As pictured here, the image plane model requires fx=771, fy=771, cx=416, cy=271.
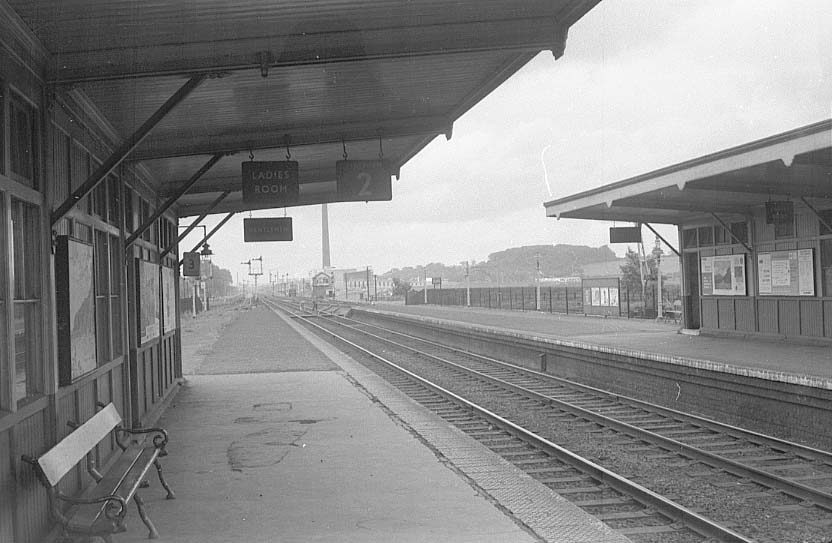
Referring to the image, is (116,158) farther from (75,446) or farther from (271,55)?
(75,446)

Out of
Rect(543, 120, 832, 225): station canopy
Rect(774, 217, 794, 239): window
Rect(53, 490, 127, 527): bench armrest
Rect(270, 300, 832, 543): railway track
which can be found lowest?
Rect(270, 300, 832, 543): railway track

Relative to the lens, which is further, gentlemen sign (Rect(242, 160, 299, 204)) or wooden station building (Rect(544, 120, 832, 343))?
wooden station building (Rect(544, 120, 832, 343))

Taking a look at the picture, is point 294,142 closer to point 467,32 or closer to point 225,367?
point 467,32

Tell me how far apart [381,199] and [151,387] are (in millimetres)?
4136

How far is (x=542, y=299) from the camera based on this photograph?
1690 inches

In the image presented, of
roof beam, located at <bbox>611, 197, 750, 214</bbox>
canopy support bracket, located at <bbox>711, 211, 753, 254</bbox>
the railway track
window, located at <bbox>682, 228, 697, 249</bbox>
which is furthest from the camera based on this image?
window, located at <bbox>682, 228, 697, 249</bbox>

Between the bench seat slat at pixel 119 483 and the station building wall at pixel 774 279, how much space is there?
13.1 metres

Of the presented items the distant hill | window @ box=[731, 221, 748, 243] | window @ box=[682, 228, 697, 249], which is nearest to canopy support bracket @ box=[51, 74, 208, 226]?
window @ box=[731, 221, 748, 243]

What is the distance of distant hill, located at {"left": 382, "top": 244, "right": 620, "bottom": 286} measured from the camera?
10181 centimetres

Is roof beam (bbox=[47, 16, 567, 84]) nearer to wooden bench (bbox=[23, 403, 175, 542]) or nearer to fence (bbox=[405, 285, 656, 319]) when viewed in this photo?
wooden bench (bbox=[23, 403, 175, 542])

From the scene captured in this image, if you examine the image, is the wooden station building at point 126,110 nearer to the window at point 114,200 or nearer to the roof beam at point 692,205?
the window at point 114,200

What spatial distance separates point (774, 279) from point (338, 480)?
1254 cm

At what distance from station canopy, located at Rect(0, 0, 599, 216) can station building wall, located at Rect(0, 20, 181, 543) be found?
0.23 meters

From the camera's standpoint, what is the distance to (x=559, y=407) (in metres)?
12.5
